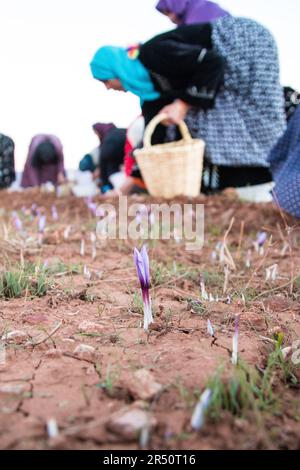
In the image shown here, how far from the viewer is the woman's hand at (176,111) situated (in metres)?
4.39

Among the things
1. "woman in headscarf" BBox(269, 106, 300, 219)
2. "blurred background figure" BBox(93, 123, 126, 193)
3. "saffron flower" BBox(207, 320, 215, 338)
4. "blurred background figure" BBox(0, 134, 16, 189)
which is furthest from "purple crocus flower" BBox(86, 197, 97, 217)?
"blurred background figure" BBox(0, 134, 16, 189)

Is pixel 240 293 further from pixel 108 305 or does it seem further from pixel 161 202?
pixel 161 202

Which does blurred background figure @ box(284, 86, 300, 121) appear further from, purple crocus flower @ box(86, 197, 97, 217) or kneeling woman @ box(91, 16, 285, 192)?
purple crocus flower @ box(86, 197, 97, 217)

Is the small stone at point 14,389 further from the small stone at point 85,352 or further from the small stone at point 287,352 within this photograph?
the small stone at point 287,352

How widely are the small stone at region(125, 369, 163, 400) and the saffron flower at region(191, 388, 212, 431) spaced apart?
10 cm

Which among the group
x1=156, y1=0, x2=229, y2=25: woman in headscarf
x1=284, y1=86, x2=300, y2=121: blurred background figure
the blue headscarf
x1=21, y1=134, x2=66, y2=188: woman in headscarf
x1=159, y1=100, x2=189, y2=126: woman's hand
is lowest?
x1=21, y1=134, x2=66, y2=188: woman in headscarf

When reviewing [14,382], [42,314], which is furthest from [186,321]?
[14,382]

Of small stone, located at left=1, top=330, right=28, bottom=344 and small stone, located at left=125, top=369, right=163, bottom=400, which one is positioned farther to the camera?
small stone, located at left=1, top=330, right=28, bottom=344

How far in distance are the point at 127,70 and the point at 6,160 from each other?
5259 mm

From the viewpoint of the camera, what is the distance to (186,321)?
1.26 m

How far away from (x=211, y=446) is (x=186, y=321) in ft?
1.87

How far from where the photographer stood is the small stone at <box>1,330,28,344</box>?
1.10 meters

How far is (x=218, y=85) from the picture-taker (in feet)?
14.5
